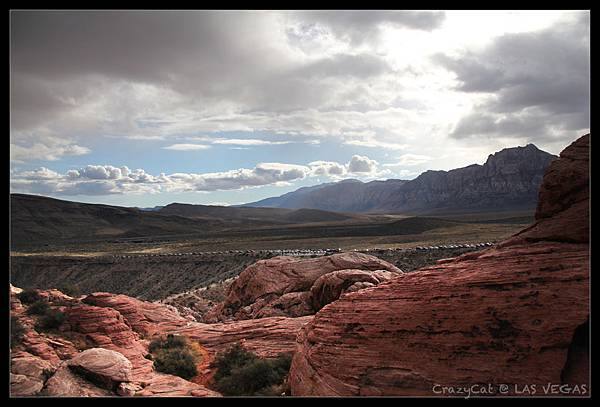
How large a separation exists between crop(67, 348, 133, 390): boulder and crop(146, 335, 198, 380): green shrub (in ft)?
9.04

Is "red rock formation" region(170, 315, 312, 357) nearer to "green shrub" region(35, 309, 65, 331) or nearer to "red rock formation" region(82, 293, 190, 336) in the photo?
"red rock formation" region(82, 293, 190, 336)

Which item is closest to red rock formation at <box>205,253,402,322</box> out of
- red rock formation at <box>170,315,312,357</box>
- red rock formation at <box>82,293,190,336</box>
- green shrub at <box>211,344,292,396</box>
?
red rock formation at <box>170,315,312,357</box>

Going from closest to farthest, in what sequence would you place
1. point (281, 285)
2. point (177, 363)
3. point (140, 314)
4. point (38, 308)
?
point (177, 363), point (38, 308), point (140, 314), point (281, 285)

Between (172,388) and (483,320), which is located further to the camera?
(172,388)

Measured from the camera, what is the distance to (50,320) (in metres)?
14.8

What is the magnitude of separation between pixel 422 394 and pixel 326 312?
3.76 m

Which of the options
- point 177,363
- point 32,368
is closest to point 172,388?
point 177,363

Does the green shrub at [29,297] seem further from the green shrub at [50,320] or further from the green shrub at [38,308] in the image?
the green shrub at [50,320]

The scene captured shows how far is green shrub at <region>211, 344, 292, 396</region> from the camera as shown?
12.0 metres

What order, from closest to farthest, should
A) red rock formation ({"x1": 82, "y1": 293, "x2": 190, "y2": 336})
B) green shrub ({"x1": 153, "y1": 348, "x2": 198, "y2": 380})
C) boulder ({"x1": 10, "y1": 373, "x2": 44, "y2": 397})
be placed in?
A: boulder ({"x1": 10, "y1": 373, "x2": 44, "y2": 397}), green shrub ({"x1": 153, "y1": 348, "x2": 198, "y2": 380}), red rock formation ({"x1": 82, "y1": 293, "x2": 190, "y2": 336})

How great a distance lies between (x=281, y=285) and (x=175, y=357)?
31.1 feet

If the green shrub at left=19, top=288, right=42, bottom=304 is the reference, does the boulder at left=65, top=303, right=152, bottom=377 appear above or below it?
below

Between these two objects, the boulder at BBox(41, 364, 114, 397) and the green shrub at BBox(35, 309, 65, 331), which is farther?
the green shrub at BBox(35, 309, 65, 331)

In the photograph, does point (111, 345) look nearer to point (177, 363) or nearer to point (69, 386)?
point (177, 363)
